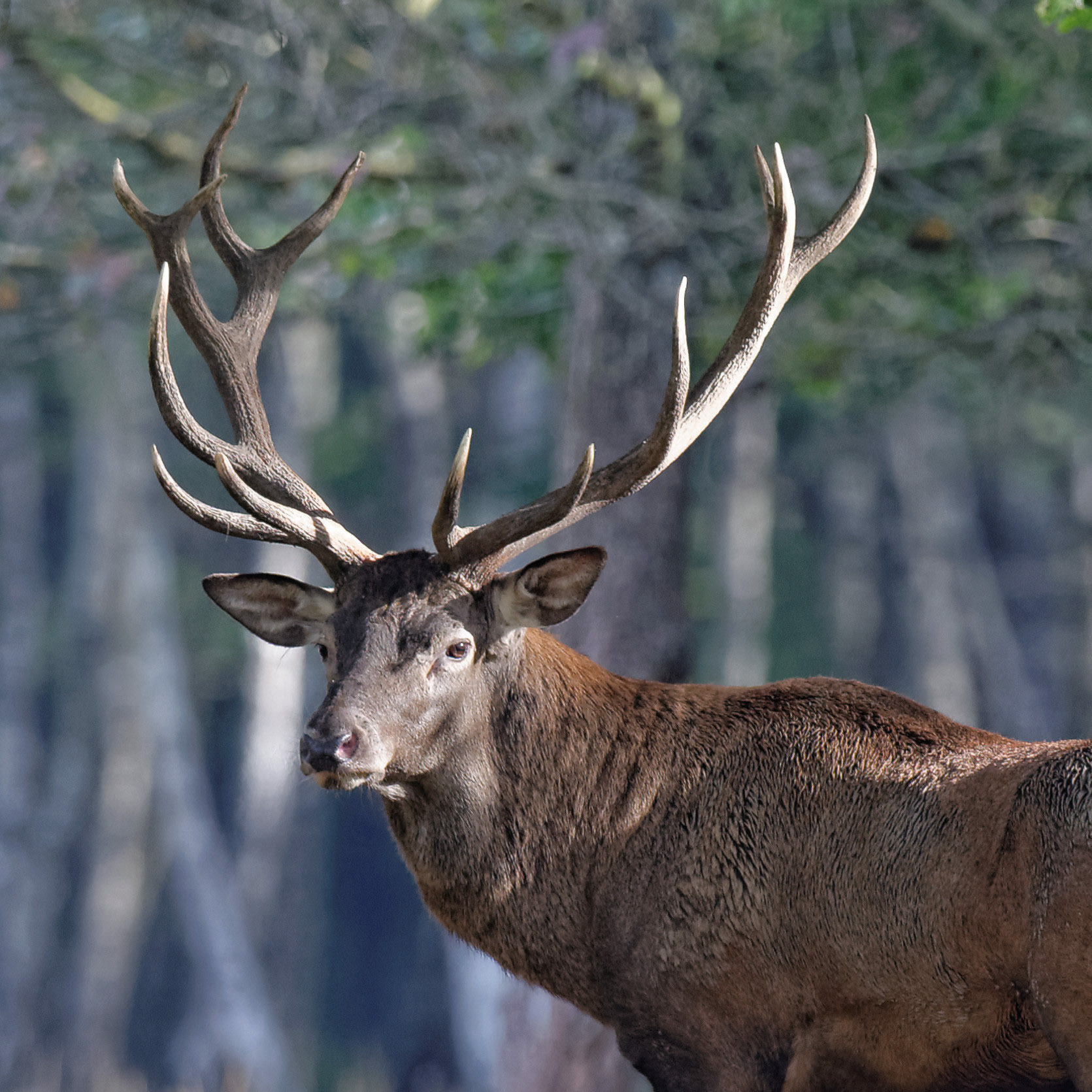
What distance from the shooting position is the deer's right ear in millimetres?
5348

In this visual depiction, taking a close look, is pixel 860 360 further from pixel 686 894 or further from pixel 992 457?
pixel 992 457

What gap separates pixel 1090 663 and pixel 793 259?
12.8 metres

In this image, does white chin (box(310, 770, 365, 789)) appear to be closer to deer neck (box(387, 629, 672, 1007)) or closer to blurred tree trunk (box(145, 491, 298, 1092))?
deer neck (box(387, 629, 672, 1007))

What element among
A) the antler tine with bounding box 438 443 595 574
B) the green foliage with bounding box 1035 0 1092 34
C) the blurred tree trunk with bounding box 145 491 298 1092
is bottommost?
the blurred tree trunk with bounding box 145 491 298 1092

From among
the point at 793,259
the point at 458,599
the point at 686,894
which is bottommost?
the point at 686,894

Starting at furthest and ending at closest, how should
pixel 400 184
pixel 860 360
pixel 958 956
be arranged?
pixel 860 360 → pixel 400 184 → pixel 958 956

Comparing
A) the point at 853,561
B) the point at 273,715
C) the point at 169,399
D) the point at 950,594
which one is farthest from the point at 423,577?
the point at 853,561

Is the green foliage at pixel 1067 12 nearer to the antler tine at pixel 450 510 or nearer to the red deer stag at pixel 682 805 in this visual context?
the red deer stag at pixel 682 805

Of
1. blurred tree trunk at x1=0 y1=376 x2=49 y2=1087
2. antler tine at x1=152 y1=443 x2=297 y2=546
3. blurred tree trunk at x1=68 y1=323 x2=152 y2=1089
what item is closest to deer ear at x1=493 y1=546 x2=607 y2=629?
antler tine at x1=152 y1=443 x2=297 y2=546

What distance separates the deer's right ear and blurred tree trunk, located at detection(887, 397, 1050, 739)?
1315 centimetres

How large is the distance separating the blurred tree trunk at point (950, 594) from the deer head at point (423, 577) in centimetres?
1299

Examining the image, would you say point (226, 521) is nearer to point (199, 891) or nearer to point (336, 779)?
point (336, 779)

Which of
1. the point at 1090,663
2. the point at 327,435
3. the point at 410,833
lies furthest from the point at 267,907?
the point at 410,833

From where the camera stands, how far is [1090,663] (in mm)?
17078
